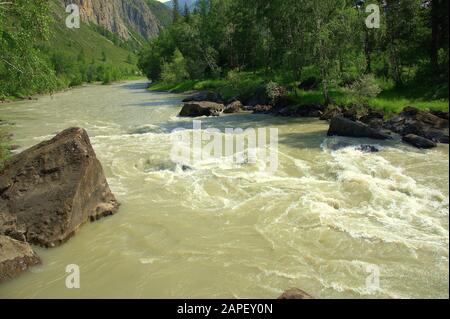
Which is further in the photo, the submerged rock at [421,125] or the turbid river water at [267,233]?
the submerged rock at [421,125]

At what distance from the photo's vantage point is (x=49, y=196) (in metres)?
11.8

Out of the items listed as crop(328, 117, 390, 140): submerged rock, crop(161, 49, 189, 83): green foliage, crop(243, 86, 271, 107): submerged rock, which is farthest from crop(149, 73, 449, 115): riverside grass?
crop(161, 49, 189, 83): green foliage

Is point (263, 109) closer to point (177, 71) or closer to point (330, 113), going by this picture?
point (330, 113)

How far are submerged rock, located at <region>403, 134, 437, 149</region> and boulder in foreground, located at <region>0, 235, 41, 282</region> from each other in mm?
19778

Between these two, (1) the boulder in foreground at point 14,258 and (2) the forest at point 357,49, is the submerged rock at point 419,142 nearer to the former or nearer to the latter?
(2) the forest at point 357,49

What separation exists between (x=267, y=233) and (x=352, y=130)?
609 inches

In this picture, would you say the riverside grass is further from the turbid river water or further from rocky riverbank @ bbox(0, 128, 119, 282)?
rocky riverbank @ bbox(0, 128, 119, 282)

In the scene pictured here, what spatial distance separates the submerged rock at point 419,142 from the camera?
20.6 metres

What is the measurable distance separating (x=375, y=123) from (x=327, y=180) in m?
13.5

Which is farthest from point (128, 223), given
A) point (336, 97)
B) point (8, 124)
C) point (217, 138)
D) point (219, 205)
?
point (8, 124)

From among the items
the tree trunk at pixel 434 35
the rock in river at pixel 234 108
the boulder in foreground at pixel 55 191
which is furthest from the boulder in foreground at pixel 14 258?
the tree trunk at pixel 434 35

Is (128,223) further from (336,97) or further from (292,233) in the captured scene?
(336,97)

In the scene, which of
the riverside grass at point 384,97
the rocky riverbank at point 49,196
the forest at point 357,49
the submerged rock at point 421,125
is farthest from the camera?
the forest at point 357,49

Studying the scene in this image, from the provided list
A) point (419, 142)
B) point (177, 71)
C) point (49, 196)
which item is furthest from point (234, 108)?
point (177, 71)
